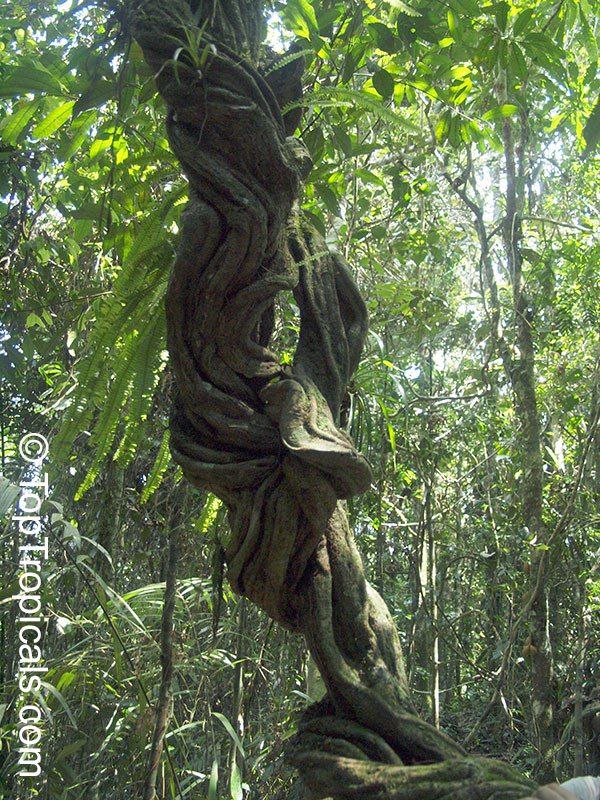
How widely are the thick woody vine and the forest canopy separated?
0.05 feet

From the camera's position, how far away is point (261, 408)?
959 mm

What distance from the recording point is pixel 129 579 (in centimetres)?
300

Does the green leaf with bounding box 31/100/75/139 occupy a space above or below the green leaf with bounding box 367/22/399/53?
below

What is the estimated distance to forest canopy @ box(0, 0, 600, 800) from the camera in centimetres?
118

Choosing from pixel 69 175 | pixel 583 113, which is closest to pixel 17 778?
pixel 69 175

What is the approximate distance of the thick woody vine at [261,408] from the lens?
882 mm

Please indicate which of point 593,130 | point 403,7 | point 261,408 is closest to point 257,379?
point 261,408

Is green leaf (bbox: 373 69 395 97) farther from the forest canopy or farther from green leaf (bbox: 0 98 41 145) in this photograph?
green leaf (bbox: 0 98 41 145)

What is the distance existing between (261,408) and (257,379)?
4 cm

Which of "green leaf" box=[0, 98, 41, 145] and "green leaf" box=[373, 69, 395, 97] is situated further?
"green leaf" box=[0, 98, 41, 145]

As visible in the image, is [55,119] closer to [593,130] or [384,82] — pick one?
[384,82]

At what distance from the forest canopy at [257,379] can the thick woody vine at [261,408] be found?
14 millimetres

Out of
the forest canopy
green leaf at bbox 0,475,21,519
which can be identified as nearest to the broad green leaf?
the forest canopy

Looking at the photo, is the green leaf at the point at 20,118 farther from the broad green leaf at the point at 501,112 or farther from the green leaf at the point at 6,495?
the broad green leaf at the point at 501,112
